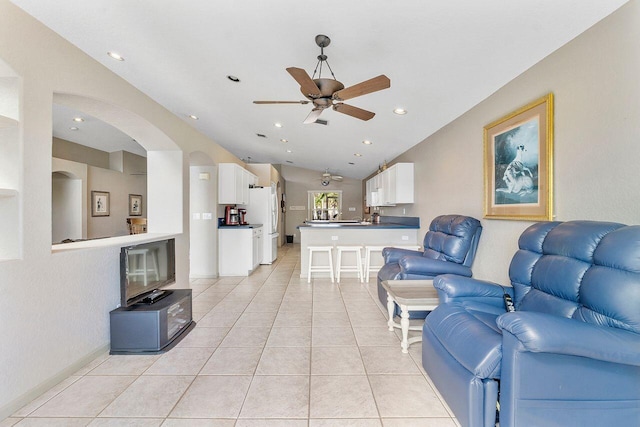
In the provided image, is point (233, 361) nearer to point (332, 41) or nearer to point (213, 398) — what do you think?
point (213, 398)

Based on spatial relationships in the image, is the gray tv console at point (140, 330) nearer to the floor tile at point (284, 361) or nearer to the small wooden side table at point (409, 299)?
the floor tile at point (284, 361)

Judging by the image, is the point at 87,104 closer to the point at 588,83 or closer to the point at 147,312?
the point at 147,312

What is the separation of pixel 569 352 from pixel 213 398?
6.32 feet

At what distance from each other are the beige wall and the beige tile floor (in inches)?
58.7

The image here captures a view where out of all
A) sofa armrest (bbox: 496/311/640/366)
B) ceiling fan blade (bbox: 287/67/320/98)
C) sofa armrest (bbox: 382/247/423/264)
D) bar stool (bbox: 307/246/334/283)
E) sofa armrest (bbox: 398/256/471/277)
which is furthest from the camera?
bar stool (bbox: 307/246/334/283)

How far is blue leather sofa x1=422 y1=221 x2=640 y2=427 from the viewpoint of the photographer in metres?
1.22

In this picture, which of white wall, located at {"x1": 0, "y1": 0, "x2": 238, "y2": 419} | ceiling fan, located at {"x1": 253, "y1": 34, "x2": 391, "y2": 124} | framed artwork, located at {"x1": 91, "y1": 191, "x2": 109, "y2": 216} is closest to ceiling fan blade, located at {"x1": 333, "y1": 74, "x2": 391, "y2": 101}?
ceiling fan, located at {"x1": 253, "y1": 34, "x2": 391, "y2": 124}

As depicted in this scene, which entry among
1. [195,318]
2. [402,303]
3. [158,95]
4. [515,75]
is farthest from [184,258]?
[515,75]

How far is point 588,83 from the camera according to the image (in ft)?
6.03

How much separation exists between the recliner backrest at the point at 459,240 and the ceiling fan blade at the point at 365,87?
1800 mm

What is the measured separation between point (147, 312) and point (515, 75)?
3.73m

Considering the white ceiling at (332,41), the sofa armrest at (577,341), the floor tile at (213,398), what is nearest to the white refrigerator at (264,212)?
the white ceiling at (332,41)

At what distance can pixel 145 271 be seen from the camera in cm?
271

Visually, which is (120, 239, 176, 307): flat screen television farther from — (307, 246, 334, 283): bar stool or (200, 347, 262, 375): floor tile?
(307, 246, 334, 283): bar stool
